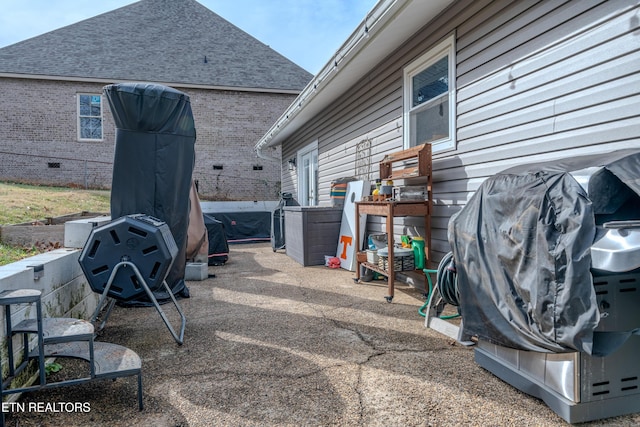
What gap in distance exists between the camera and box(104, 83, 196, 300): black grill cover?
3500 mm

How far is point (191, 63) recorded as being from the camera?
15.8 meters

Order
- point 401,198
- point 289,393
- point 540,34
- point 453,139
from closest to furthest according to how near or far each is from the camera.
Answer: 1. point 289,393
2. point 540,34
3. point 453,139
4. point 401,198

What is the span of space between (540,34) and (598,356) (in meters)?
2.33

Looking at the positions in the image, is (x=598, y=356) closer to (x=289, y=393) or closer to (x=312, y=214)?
(x=289, y=393)

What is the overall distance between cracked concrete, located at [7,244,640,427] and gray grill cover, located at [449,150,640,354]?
0.38 meters

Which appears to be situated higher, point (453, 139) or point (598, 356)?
point (453, 139)

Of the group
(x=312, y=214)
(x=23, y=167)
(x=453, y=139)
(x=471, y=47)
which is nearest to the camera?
(x=471, y=47)

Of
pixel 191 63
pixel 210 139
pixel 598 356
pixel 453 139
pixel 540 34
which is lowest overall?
pixel 598 356

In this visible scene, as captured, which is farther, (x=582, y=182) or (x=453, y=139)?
(x=453, y=139)

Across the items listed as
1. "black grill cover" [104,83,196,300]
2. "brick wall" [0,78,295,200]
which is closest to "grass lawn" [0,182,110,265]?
"black grill cover" [104,83,196,300]

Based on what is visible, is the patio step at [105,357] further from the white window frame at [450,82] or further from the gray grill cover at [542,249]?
the white window frame at [450,82]

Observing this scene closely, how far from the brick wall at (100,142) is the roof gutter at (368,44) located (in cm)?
856

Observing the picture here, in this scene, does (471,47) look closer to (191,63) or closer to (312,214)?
(312,214)

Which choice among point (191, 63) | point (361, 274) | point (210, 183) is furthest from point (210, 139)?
point (361, 274)
